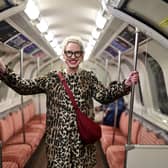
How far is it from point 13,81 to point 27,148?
297 centimetres

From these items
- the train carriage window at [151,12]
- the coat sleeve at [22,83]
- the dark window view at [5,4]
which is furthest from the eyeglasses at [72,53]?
the dark window view at [5,4]

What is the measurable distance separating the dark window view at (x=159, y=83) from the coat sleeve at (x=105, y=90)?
7.81 ft

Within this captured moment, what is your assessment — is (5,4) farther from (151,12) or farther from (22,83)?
(151,12)

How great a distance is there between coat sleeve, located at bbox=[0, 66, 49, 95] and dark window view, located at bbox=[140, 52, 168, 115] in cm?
269

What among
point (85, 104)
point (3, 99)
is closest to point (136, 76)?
point (85, 104)

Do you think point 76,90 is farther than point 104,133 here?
No

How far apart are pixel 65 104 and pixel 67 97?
0.06 metres

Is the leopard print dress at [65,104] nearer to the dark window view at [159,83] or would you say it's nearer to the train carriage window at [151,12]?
the train carriage window at [151,12]

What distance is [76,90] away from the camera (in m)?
2.44

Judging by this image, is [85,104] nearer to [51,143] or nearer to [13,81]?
[51,143]

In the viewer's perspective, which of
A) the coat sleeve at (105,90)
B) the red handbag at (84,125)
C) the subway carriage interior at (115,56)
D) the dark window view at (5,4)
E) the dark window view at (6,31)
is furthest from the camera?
the dark window view at (6,31)

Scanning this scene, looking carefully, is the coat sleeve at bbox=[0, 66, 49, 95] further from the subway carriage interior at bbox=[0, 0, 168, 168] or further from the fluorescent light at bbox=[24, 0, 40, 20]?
the fluorescent light at bbox=[24, 0, 40, 20]

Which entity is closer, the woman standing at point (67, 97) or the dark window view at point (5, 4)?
the woman standing at point (67, 97)

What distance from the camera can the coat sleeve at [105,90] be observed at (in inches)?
99.3
